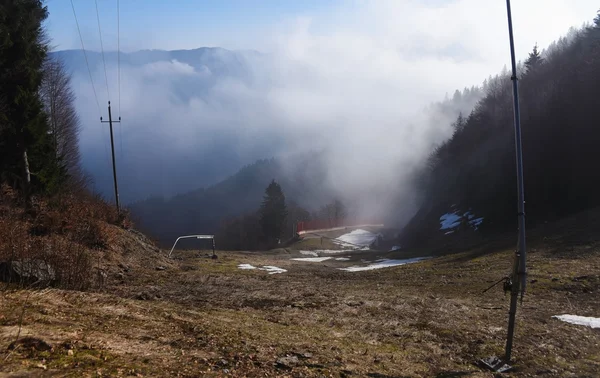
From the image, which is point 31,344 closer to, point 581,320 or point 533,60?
point 581,320

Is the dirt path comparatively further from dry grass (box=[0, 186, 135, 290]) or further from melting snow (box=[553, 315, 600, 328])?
dry grass (box=[0, 186, 135, 290])

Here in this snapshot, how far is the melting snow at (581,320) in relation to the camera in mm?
8967

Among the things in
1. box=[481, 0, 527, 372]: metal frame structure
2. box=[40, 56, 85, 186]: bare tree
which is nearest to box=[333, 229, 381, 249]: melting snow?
box=[40, 56, 85, 186]: bare tree

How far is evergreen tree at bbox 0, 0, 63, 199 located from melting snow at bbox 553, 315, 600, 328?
1990cm

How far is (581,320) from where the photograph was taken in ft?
30.4

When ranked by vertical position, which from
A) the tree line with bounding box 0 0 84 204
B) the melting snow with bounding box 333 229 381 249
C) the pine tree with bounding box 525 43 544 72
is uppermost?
the pine tree with bounding box 525 43 544 72

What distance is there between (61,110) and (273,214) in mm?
38358

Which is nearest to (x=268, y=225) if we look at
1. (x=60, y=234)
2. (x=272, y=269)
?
(x=272, y=269)

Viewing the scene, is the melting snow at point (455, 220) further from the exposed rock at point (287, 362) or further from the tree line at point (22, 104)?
the exposed rock at point (287, 362)

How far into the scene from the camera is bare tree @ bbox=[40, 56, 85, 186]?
1332 inches

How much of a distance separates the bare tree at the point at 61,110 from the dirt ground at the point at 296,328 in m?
25.1

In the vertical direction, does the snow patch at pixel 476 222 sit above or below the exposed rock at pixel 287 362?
below

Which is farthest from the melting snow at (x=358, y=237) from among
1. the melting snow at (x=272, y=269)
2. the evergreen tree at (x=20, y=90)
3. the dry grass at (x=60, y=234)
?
the evergreen tree at (x=20, y=90)

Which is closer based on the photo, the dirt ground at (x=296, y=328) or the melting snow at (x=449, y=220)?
the dirt ground at (x=296, y=328)
